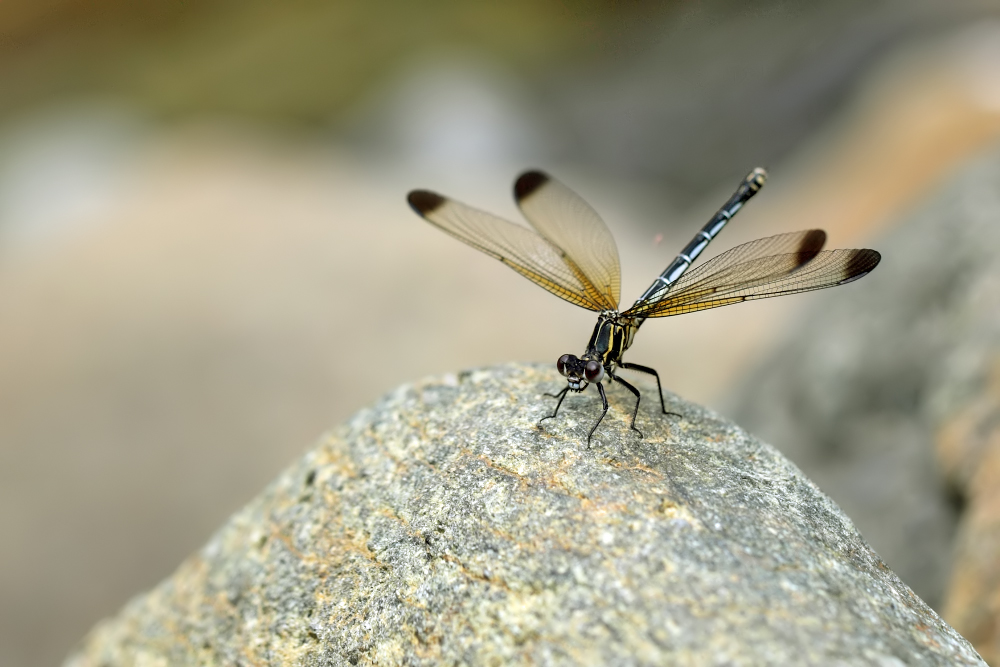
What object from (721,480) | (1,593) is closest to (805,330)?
(721,480)

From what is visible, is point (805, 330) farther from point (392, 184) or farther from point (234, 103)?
point (234, 103)

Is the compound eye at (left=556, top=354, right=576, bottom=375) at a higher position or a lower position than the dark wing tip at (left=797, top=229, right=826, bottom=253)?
lower

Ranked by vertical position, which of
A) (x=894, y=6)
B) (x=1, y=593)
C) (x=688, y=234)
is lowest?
(x=1, y=593)

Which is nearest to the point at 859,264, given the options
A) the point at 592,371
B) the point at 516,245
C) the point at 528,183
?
the point at 592,371

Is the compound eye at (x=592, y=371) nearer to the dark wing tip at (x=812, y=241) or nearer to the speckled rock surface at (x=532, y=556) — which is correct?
the speckled rock surface at (x=532, y=556)

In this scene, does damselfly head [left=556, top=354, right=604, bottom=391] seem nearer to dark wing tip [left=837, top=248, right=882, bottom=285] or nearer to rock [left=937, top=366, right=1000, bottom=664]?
dark wing tip [left=837, top=248, right=882, bottom=285]

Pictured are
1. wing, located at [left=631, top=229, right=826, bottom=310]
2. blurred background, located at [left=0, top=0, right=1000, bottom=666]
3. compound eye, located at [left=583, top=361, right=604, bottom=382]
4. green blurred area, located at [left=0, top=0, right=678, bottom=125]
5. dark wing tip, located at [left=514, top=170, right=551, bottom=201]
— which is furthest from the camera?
green blurred area, located at [left=0, top=0, right=678, bottom=125]

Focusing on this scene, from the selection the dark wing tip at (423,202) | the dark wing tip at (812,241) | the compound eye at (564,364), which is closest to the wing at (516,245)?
the dark wing tip at (423,202)

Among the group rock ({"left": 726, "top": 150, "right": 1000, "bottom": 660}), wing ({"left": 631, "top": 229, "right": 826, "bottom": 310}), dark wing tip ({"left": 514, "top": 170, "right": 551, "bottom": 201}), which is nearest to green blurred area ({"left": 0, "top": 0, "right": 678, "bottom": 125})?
rock ({"left": 726, "top": 150, "right": 1000, "bottom": 660})
